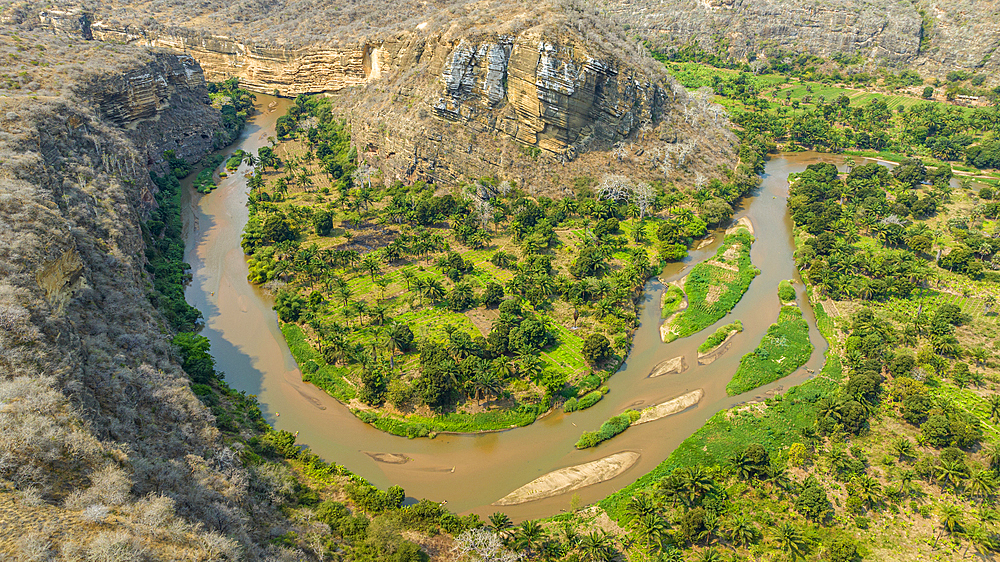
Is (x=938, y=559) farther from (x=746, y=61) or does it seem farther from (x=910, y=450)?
(x=746, y=61)

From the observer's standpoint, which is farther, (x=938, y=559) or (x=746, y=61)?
(x=746, y=61)

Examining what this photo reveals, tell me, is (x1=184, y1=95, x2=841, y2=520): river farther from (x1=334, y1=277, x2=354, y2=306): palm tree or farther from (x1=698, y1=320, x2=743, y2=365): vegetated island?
(x1=334, y1=277, x2=354, y2=306): palm tree

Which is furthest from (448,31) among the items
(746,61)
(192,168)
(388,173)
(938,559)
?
(746,61)

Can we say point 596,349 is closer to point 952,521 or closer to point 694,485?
point 694,485

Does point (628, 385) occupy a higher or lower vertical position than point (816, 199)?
lower

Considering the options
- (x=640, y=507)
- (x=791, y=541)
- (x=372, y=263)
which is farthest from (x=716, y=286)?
(x=372, y=263)

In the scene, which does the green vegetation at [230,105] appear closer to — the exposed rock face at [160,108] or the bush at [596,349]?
the exposed rock face at [160,108]
